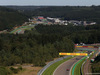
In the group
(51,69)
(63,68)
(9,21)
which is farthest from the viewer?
(9,21)

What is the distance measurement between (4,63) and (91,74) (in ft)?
63.7

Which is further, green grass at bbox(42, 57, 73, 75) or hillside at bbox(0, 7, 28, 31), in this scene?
hillside at bbox(0, 7, 28, 31)

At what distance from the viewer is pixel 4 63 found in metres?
48.4

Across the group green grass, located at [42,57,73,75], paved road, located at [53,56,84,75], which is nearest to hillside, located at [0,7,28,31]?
green grass, located at [42,57,73,75]

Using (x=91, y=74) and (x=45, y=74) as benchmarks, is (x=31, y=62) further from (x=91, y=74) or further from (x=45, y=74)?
(x=91, y=74)

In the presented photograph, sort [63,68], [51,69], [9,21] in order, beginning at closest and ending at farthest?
[51,69], [63,68], [9,21]

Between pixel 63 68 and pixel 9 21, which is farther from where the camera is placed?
pixel 9 21

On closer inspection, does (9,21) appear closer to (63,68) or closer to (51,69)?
(63,68)

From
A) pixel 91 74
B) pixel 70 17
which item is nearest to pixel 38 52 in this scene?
pixel 91 74

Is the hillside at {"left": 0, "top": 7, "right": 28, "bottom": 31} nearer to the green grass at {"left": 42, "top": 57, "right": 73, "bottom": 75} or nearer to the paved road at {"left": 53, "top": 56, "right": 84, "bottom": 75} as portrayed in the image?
the green grass at {"left": 42, "top": 57, "right": 73, "bottom": 75}

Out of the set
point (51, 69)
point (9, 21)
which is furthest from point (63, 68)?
point (9, 21)

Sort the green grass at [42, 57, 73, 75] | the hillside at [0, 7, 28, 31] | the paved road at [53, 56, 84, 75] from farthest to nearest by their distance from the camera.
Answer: the hillside at [0, 7, 28, 31] → the green grass at [42, 57, 73, 75] → the paved road at [53, 56, 84, 75]

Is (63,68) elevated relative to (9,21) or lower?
elevated

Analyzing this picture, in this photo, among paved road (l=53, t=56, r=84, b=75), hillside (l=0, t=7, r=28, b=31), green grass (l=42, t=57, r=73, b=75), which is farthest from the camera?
hillside (l=0, t=7, r=28, b=31)
